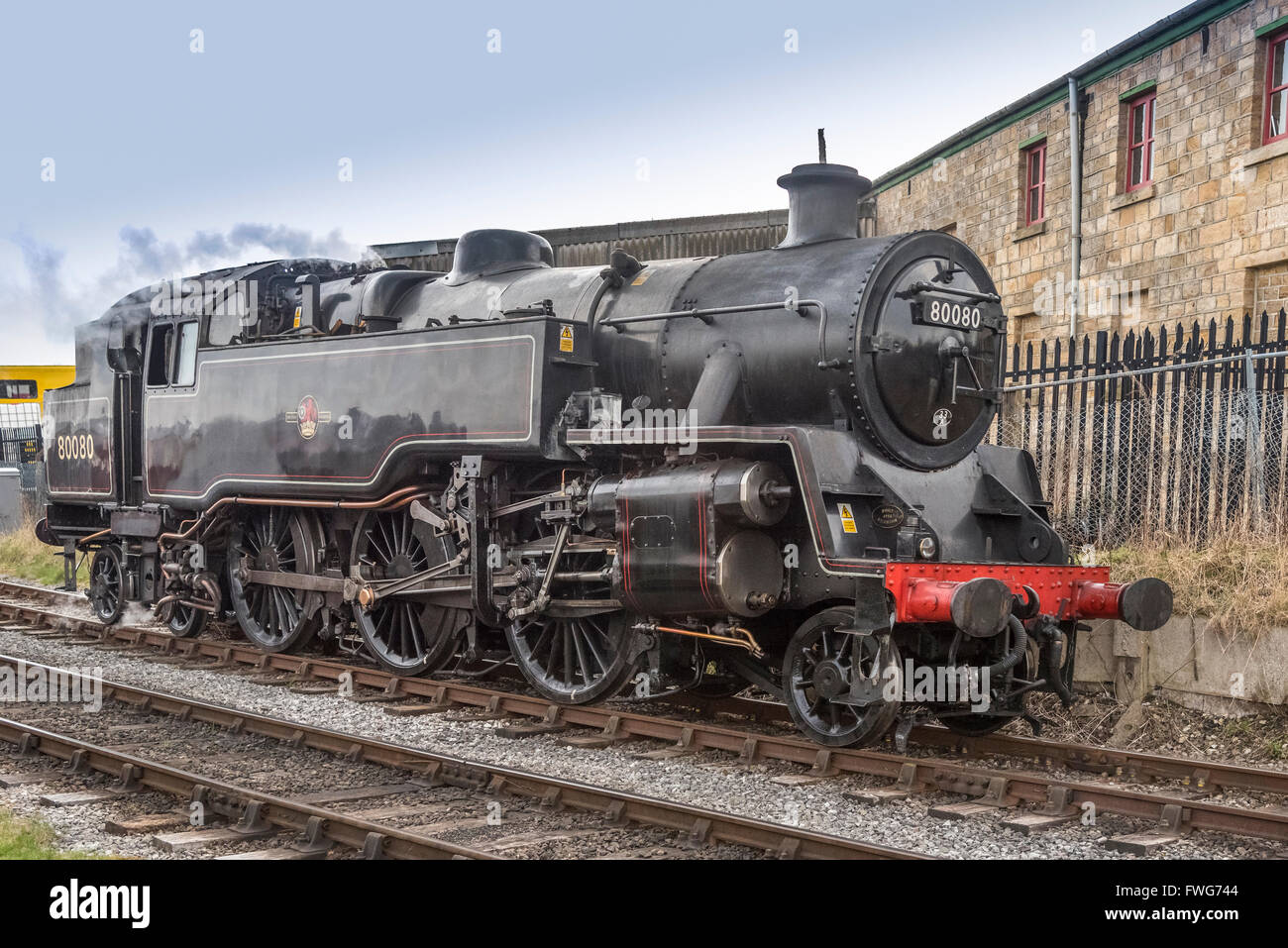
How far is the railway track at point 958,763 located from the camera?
5148 mm

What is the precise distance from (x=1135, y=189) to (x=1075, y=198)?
1.00m

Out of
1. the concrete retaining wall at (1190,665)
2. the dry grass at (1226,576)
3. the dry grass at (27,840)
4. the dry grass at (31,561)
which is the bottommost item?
the dry grass at (31,561)

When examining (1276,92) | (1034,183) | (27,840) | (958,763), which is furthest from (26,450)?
(958,763)

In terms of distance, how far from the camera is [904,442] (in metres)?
6.73

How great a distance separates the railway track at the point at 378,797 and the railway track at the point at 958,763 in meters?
1.00

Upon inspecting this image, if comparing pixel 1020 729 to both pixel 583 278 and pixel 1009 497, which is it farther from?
pixel 583 278

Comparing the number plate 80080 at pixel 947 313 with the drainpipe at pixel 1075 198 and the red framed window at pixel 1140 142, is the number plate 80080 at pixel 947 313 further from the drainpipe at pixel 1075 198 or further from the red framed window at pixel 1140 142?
the drainpipe at pixel 1075 198

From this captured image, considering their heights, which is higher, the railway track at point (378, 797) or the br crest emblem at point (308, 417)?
the br crest emblem at point (308, 417)

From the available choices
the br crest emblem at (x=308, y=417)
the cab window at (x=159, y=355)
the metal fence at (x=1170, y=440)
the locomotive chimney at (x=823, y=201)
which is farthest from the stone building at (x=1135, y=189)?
the br crest emblem at (x=308, y=417)

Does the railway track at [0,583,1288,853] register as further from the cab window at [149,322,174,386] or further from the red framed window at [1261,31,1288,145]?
the red framed window at [1261,31,1288,145]

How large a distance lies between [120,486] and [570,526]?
599cm

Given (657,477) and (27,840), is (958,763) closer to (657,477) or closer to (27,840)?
(657,477)
